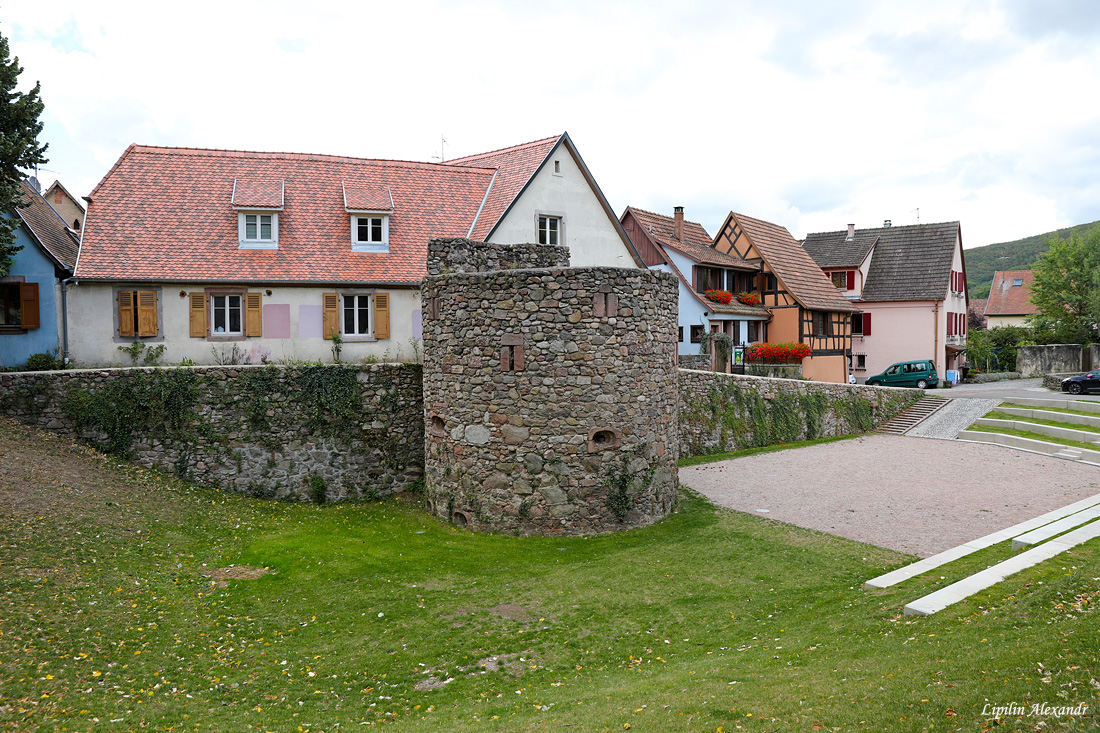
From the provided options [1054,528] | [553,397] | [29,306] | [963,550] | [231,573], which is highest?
[29,306]

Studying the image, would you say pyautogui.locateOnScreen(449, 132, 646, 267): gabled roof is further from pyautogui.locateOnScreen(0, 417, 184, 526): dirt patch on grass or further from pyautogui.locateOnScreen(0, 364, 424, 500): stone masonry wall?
pyautogui.locateOnScreen(0, 417, 184, 526): dirt patch on grass

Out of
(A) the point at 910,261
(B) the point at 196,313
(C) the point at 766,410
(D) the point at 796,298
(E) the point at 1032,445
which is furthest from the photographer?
(A) the point at 910,261

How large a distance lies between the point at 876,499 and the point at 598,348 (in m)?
7.58

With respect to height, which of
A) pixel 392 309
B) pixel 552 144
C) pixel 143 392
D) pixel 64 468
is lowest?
pixel 64 468

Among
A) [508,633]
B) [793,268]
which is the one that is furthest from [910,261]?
[508,633]

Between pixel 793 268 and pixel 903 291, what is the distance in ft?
27.6

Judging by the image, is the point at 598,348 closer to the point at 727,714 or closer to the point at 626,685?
the point at 626,685

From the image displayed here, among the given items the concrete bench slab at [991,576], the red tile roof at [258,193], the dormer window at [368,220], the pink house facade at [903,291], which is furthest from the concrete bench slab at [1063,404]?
the red tile roof at [258,193]

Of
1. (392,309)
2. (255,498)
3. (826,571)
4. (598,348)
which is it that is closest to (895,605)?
(826,571)

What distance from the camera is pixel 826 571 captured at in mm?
10969

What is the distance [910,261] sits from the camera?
4353cm

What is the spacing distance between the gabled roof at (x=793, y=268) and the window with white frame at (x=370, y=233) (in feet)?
72.9

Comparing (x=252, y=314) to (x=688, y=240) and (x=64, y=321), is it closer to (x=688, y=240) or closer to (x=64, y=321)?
(x=64, y=321)

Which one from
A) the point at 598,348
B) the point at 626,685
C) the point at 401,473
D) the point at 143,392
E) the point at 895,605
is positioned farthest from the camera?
the point at 401,473
